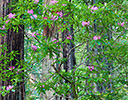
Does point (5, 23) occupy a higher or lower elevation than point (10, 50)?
higher

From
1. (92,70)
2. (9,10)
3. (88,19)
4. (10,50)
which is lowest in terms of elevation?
(92,70)

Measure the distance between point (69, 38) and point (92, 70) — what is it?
0.61 metres

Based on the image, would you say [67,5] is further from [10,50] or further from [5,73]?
[5,73]

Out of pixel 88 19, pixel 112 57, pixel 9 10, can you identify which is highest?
pixel 9 10

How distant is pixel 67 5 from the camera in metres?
2.70

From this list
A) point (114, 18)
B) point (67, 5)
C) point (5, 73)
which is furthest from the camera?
point (5, 73)

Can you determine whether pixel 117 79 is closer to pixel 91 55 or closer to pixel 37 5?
A: pixel 91 55

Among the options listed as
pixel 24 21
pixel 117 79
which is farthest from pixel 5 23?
pixel 117 79

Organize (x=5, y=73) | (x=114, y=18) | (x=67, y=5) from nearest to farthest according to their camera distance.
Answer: (x=67, y=5), (x=114, y=18), (x=5, y=73)

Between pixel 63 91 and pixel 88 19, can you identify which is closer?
pixel 88 19

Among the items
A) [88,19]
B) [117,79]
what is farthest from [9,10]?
[117,79]

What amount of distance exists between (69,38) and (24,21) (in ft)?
2.35

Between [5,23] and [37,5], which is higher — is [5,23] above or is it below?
below

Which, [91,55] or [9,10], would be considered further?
[9,10]
